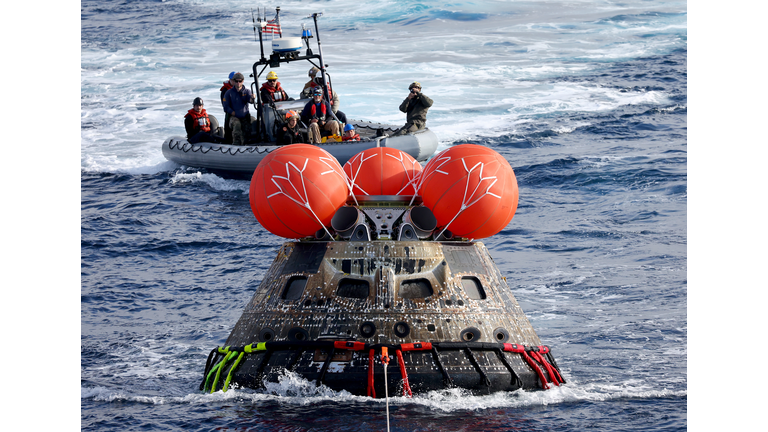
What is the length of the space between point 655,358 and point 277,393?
13.7ft

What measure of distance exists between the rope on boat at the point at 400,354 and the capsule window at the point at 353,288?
55cm

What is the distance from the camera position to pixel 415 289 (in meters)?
6.89

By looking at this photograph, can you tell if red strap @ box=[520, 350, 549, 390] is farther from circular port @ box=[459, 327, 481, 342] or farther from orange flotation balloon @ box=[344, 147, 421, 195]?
orange flotation balloon @ box=[344, 147, 421, 195]

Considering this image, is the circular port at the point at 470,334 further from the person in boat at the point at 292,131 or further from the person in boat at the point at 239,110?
the person in boat at the point at 239,110

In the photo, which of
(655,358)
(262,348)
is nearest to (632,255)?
(655,358)

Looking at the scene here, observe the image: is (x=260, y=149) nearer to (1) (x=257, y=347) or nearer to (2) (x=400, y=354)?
(1) (x=257, y=347)

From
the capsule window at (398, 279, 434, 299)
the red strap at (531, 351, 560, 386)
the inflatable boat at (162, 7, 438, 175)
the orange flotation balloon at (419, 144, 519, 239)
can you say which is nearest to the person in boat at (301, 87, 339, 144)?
the inflatable boat at (162, 7, 438, 175)

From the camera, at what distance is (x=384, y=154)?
8.23 metres

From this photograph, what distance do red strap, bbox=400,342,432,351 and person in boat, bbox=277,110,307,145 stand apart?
8.76 meters

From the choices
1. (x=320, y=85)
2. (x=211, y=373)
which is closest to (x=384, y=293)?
(x=211, y=373)

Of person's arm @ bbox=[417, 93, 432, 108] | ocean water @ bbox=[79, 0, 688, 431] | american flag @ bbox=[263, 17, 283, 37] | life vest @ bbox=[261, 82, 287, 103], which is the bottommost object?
ocean water @ bbox=[79, 0, 688, 431]

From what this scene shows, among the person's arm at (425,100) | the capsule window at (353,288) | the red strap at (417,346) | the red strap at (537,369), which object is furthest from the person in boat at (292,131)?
the red strap at (537,369)

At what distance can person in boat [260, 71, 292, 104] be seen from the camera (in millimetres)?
16047

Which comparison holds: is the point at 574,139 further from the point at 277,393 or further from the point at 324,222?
the point at 277,393
